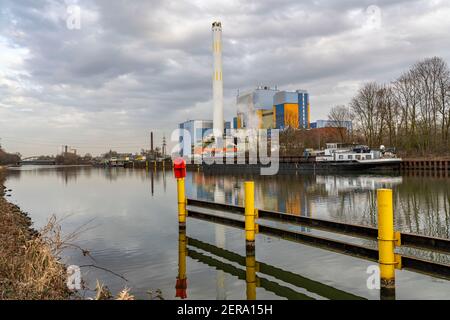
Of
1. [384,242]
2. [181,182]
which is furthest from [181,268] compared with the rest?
[384,242]

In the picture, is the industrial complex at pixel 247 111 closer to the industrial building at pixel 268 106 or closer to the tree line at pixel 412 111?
the industrial building at pixel 268 106

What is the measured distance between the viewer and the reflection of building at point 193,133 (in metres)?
109

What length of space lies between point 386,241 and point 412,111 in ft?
178

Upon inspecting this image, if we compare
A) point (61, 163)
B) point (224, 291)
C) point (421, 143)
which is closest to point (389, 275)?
point (224, 291)

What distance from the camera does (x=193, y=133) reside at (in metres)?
115

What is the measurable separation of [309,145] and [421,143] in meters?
26.1

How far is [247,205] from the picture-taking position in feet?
28.8

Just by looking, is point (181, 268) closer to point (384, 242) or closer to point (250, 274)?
point (250, 274)

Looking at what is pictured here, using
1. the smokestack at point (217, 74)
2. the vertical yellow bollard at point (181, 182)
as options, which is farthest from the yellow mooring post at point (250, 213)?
the smokestack at point (217, 74)

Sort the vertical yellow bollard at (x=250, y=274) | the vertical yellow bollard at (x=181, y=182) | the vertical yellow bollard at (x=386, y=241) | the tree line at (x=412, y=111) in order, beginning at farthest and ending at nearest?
the tree line at (x=412, y=111)
the vertical yellow bollard at (x=181, y=182)
the vertical yellow bollard at (x=250, y=274)
the vertical yellow bollard at (x=386, y=241)

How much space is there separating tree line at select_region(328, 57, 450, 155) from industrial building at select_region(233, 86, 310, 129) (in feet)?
188

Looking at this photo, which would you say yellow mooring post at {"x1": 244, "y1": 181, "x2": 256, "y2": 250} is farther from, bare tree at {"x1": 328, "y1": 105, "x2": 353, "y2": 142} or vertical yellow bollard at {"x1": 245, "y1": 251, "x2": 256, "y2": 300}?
bare tree at {"x1": 328, "y1": 105, "x2": 353, "y2": 142}

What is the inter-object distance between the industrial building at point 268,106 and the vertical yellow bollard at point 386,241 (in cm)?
11083

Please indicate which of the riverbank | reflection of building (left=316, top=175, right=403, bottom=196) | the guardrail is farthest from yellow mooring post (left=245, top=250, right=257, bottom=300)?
reflection of building (left=316, top=175, right=403, bottom=196)
